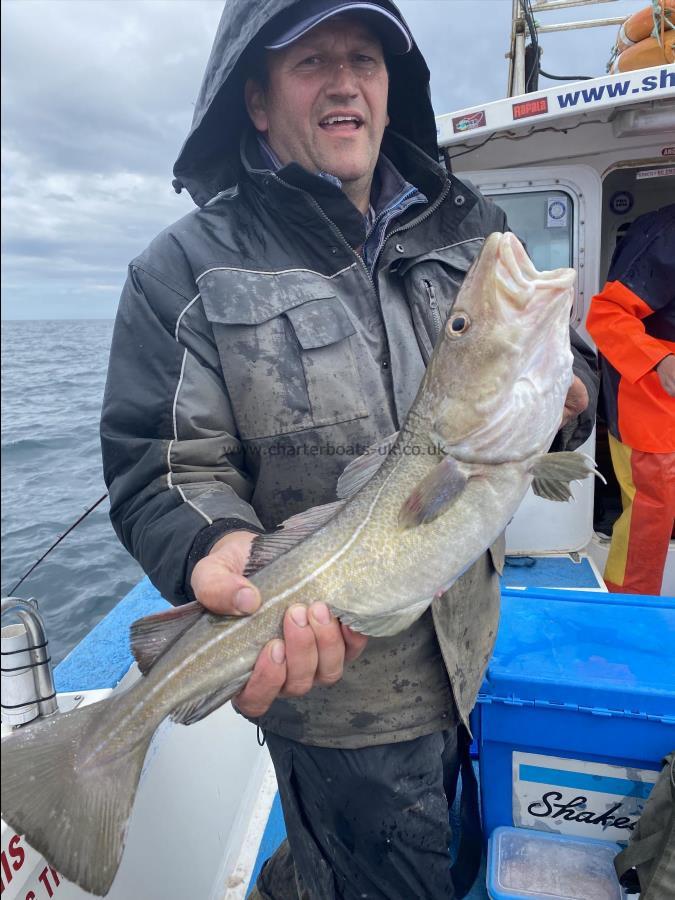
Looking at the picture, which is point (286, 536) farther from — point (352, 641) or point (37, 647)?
point (37, 647)

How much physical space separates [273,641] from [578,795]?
1935mm

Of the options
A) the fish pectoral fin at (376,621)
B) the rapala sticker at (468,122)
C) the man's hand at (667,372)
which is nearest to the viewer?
the fish pectoral fin at (376,621)

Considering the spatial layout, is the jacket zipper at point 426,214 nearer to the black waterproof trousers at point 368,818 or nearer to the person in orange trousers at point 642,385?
the black waterproof trousers at point 368,818

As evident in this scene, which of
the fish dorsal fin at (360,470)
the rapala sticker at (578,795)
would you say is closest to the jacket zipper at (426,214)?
the fish dorsal fin at (360,470)

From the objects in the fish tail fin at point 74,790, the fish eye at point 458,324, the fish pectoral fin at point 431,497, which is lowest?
the fish tail fin at point 74,790

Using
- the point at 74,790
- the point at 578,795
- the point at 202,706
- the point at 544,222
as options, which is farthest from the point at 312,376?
the point at 544,222

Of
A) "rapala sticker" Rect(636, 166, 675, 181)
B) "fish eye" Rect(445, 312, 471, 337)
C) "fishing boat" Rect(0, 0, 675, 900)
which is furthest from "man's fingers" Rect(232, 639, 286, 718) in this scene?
"rapala sticker" Rect(636, 166, 675, 181)

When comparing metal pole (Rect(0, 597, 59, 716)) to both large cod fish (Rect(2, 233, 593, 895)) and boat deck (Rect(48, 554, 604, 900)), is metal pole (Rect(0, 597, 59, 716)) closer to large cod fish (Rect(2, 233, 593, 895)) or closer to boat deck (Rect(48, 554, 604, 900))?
large cod fish (Rect(2, 233, 593, 895))

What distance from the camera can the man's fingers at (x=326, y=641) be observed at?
1.93m

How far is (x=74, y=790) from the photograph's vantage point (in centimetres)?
170

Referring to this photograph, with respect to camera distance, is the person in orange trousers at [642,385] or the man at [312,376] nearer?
the man at [312,376]

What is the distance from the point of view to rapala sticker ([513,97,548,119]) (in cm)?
485

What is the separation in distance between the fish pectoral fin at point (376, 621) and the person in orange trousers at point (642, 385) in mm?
4157

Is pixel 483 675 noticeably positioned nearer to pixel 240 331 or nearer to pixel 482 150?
pixel 240 331
